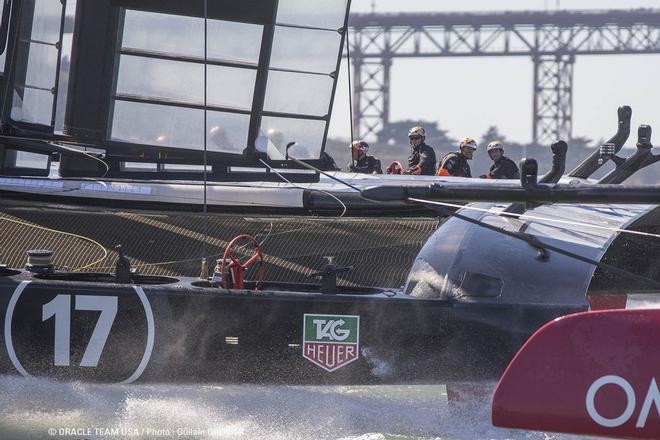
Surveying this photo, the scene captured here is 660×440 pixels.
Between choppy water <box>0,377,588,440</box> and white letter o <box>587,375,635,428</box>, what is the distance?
1.32 metres

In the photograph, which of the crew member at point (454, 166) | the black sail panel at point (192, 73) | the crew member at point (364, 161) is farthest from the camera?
the crew member at point (364, 161)

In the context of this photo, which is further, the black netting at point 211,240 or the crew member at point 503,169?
the crew member at point 503,169

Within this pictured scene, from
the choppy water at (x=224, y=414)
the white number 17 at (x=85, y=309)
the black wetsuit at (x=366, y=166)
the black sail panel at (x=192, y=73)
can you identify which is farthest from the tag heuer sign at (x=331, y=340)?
the black wetsuit at (x=366, y=166)

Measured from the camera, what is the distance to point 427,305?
20.3 feet

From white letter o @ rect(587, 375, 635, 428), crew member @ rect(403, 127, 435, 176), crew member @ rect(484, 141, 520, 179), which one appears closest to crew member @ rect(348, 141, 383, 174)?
crew member @ rect(403, 127, 435, 176)

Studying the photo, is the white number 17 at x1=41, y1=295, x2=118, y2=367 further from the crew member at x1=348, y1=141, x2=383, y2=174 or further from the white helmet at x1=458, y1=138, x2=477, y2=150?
the white helmet at x1=458, y1=138, x2=477, y2=150

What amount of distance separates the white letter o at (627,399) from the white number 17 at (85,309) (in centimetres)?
258

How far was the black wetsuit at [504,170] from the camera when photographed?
11.1 metres

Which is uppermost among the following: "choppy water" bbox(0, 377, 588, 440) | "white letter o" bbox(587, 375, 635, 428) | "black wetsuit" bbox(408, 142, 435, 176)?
"black wetsuit" bbox(408, 142, 435, 176)

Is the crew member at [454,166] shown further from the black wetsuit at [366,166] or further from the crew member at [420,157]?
the black wetsuit at [366,166]

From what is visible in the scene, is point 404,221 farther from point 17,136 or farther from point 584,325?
point 584,325

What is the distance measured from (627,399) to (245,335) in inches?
84.6

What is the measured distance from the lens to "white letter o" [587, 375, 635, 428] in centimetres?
480

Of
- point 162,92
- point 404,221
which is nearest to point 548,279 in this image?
point 404,221
